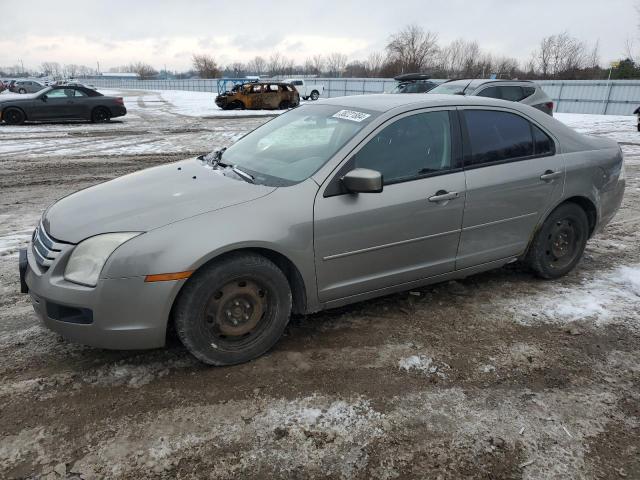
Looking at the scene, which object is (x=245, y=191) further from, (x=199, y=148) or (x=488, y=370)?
(x=199, y=148)

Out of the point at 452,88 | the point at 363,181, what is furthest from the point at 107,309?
the point at 452,88

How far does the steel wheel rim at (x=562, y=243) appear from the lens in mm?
4406

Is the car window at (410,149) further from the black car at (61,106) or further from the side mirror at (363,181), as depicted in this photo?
the black car at (61,106)

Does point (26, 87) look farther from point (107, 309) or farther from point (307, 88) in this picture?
point (107, 309)

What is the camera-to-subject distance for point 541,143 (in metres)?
4.18

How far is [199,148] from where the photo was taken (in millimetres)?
12453

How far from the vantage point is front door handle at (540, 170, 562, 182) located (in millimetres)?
4086

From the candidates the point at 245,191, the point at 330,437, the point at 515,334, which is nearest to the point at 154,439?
the point at 330,437

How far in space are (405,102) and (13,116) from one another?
17.7m

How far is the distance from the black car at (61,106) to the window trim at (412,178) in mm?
17567

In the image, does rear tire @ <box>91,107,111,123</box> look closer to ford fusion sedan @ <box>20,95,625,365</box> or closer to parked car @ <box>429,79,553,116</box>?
parked car @ <box>429,79,553,116</box>

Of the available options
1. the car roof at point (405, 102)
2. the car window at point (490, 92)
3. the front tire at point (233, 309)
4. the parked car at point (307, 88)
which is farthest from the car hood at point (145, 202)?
the parked car at point (307, 88)

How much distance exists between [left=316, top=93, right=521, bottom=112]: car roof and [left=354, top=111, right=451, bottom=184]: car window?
104 millimetres

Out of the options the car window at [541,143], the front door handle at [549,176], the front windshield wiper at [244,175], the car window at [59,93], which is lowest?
the car window at [59,93]
